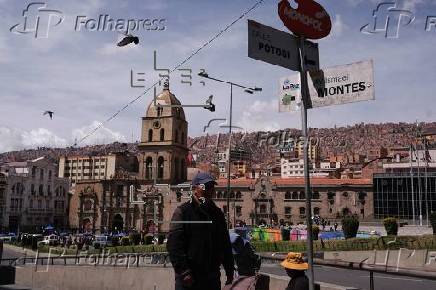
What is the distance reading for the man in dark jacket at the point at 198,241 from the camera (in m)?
4.57

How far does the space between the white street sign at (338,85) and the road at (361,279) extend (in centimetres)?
215

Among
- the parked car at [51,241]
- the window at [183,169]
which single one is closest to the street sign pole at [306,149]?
the parked car at [51,241]

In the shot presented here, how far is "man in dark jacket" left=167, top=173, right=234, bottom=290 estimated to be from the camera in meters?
4.57

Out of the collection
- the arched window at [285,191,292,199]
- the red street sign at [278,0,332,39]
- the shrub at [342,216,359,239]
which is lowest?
the shrub at [342,216,359,239]

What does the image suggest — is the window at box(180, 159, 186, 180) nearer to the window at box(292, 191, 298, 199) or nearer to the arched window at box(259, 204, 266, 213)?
the arched window at box(259, 204, 266, 213)

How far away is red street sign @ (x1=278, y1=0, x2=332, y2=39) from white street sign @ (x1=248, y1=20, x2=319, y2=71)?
10 cm

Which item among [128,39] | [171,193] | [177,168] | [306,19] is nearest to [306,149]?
[306,19]

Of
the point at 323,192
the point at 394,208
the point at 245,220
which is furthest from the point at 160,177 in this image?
the point at 394,208

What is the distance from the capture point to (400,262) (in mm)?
20719

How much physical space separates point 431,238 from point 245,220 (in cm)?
4094

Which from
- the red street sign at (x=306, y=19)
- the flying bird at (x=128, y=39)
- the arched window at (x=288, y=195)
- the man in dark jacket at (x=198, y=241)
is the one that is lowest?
the man in dark jacket at (x=198, y=241)

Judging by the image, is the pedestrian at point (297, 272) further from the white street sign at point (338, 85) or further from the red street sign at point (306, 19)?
the red street sign at point (306, 19)

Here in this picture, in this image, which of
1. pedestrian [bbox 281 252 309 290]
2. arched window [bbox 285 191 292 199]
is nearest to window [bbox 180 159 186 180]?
arched window [bbox 285 191 292 199]

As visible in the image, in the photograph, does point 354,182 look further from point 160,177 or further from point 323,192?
point 160,177
